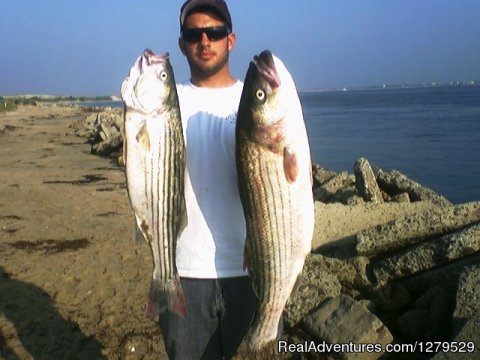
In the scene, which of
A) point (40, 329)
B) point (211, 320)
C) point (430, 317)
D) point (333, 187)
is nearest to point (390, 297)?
point (430, 317)

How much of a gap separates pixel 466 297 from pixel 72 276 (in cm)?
536

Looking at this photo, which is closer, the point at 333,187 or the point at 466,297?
the point at 466,297

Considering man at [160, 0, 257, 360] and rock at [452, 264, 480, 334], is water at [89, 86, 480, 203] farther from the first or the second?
man at [160, 0, 257, 360]

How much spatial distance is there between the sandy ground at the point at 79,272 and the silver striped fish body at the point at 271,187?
302 centimetres

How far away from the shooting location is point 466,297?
15.3ft

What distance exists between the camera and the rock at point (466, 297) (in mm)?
4496

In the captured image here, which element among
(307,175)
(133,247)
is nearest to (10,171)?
(133,247)

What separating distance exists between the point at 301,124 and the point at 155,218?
38.7 inches

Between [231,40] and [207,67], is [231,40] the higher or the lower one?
the higher one

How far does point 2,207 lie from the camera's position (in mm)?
12133

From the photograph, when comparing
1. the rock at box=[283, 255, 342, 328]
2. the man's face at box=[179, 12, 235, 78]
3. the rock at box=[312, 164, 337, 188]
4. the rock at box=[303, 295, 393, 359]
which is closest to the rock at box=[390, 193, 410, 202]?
the rock at box=[283, 255, 342, 328]

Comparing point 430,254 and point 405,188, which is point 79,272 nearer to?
point 430,254

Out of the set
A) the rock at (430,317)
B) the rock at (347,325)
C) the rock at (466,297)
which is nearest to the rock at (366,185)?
the rock at (430,317)

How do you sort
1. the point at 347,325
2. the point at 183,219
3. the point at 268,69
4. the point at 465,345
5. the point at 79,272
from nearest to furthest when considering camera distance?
the point at 268,69, the point at 183,219, the point at 465,345, the point at 347,325, the point at 79,272
